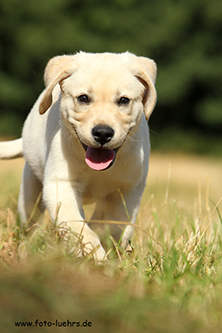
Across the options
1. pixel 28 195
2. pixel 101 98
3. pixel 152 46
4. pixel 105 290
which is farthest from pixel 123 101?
pixel 152 46

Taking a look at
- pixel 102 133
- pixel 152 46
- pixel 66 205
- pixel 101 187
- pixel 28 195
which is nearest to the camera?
pixel 102 133

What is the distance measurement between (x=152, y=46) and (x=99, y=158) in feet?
65.9

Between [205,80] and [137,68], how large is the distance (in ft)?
63.8

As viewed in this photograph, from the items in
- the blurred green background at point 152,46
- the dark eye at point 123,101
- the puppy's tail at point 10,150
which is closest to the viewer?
the dark eye at point 123,101

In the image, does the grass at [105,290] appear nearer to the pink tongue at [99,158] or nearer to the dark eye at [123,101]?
the pink tongue at [99,158]

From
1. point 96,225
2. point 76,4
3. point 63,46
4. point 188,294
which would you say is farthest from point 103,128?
point 76,4

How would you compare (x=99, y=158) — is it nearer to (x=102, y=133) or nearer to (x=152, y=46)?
(x=102, y=133)

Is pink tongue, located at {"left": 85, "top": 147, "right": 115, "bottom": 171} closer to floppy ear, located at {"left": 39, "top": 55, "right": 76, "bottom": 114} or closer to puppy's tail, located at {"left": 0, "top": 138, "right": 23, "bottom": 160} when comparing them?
floppy ear, located at {"left": 39, "top": 55, "right": 76, "bottom": 114}

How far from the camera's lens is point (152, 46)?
2264 cm

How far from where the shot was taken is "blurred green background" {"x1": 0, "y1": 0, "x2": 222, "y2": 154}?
2203cm

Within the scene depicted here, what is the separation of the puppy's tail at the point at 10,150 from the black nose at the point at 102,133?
6.52ft

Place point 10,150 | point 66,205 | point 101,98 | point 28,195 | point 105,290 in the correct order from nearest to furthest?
1. point 105,290
2. point 101,98
3. point 66,205
4. point 28,195
5. point 10,150

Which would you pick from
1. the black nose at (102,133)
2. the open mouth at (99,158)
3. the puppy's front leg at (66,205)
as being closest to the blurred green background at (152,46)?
the puppy's front leg at (66,205)

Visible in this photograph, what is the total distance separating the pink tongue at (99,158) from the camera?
3.43 m
